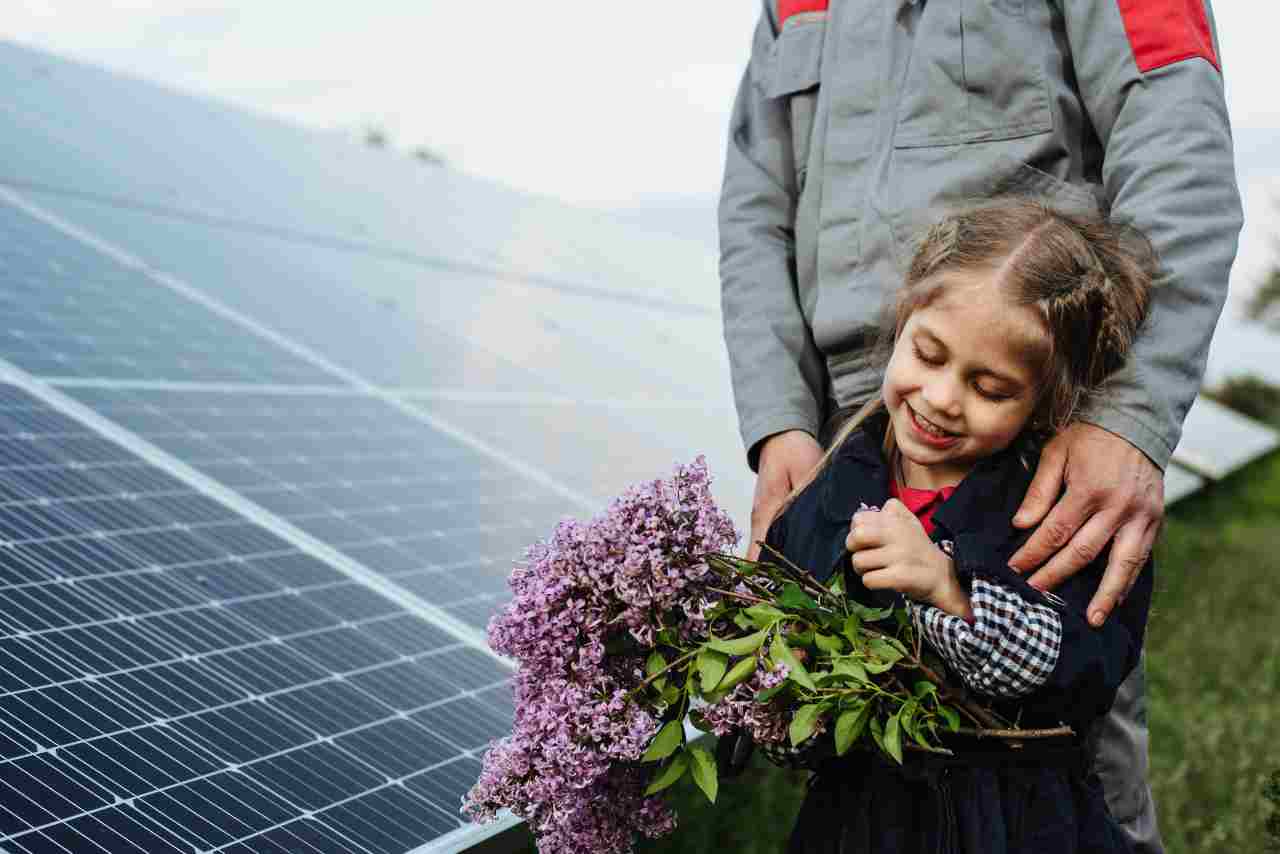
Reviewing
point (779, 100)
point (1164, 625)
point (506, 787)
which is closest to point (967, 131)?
point (779, 100)

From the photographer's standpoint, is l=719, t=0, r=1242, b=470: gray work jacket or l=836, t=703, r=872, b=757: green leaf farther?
l=719, t=0, r=1242, b=470: gray work jacket

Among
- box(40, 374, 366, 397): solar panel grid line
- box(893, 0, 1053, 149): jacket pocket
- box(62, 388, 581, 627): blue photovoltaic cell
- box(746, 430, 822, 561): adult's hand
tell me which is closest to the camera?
box(893, 0, 1053, 149): jacket pocket

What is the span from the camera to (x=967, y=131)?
269cm

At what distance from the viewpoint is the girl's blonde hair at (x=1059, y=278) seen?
231cm

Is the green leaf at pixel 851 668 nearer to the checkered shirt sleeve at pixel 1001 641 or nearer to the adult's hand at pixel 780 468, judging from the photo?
the checkered shirt sleeve at pixel 1001 641

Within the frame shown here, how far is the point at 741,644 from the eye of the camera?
6.97 ft

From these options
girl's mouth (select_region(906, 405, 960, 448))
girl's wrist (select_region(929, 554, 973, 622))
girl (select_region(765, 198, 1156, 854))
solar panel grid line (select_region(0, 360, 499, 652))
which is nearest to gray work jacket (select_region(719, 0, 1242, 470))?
girl (select_region(765, 198, 1156, 854))

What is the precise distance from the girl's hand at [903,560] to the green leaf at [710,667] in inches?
9.9

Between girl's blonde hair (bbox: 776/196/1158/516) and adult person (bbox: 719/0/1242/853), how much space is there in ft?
0.16

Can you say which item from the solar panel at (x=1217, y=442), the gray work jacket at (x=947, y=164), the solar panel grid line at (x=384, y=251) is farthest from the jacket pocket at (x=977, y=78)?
the solar panel at (x=1217, y=442)

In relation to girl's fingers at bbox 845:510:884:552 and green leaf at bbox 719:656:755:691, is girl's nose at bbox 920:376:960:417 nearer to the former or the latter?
girl's fingers at bbox 845:510:884:552

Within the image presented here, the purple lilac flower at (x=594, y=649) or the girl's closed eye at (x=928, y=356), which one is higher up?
the girl's closed eye at (x=928, y=356)

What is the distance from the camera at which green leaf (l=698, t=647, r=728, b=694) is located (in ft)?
6.96

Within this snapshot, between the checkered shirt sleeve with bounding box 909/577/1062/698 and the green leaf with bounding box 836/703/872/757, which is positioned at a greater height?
the checkered shirt sleeve with bounding box 909/577/1062/698
